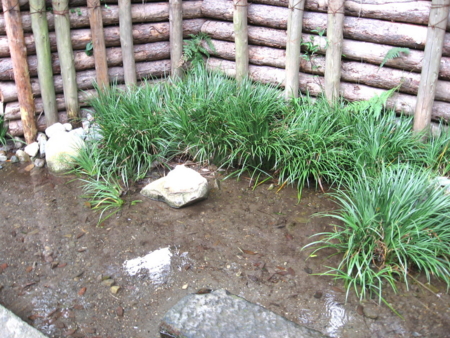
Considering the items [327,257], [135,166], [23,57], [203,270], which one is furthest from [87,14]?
[327,257]

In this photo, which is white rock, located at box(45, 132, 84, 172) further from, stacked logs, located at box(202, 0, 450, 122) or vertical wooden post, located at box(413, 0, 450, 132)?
vertical wooden post, located at box(413, 0, 450, 132)

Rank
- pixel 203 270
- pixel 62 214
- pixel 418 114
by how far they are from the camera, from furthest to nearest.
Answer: pixel 418 114 < pixel 62 214 < pixel 203 270

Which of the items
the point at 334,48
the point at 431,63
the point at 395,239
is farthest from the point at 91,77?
the point at 395,239

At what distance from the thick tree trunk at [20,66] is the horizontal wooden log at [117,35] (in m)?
0.13

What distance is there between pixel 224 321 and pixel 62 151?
2.82m

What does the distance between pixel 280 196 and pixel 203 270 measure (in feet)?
4.01

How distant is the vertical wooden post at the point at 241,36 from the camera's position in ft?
17.6

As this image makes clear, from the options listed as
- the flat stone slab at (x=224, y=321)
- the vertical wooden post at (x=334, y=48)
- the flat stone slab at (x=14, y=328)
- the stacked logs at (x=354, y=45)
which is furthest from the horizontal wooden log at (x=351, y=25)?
the flat stone slab at (x=14, y=328)

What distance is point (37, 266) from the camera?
360cm

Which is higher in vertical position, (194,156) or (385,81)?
(385,81)

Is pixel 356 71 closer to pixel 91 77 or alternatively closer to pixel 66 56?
pixel 91 77

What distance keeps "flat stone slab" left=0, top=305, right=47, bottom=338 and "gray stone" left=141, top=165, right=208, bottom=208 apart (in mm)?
1695

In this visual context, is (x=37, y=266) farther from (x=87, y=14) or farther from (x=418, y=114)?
(x=418, y=114)

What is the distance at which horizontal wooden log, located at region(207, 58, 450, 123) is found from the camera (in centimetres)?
469
